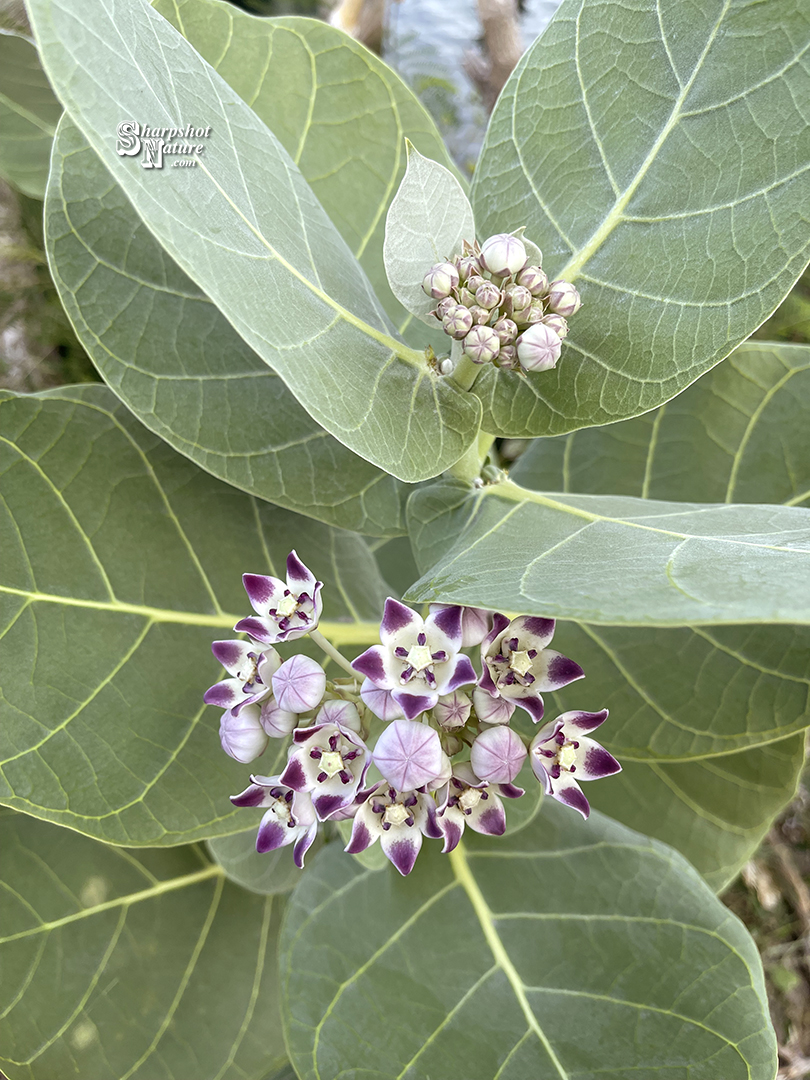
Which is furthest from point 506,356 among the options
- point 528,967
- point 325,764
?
point 528,967

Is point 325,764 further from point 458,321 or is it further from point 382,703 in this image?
point 458,321

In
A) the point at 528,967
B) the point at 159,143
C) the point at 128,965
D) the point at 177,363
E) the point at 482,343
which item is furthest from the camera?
the point at 128,965

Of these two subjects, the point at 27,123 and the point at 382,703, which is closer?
the point at 382,703

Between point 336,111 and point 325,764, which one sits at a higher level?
point 336,111

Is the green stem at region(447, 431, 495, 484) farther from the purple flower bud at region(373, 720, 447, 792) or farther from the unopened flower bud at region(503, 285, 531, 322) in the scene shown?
the purple flower bud at region(373, 720, 447, 792)

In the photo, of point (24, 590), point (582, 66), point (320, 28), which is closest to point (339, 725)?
point (24, 590)

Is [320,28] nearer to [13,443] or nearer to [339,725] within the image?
[13,443]
